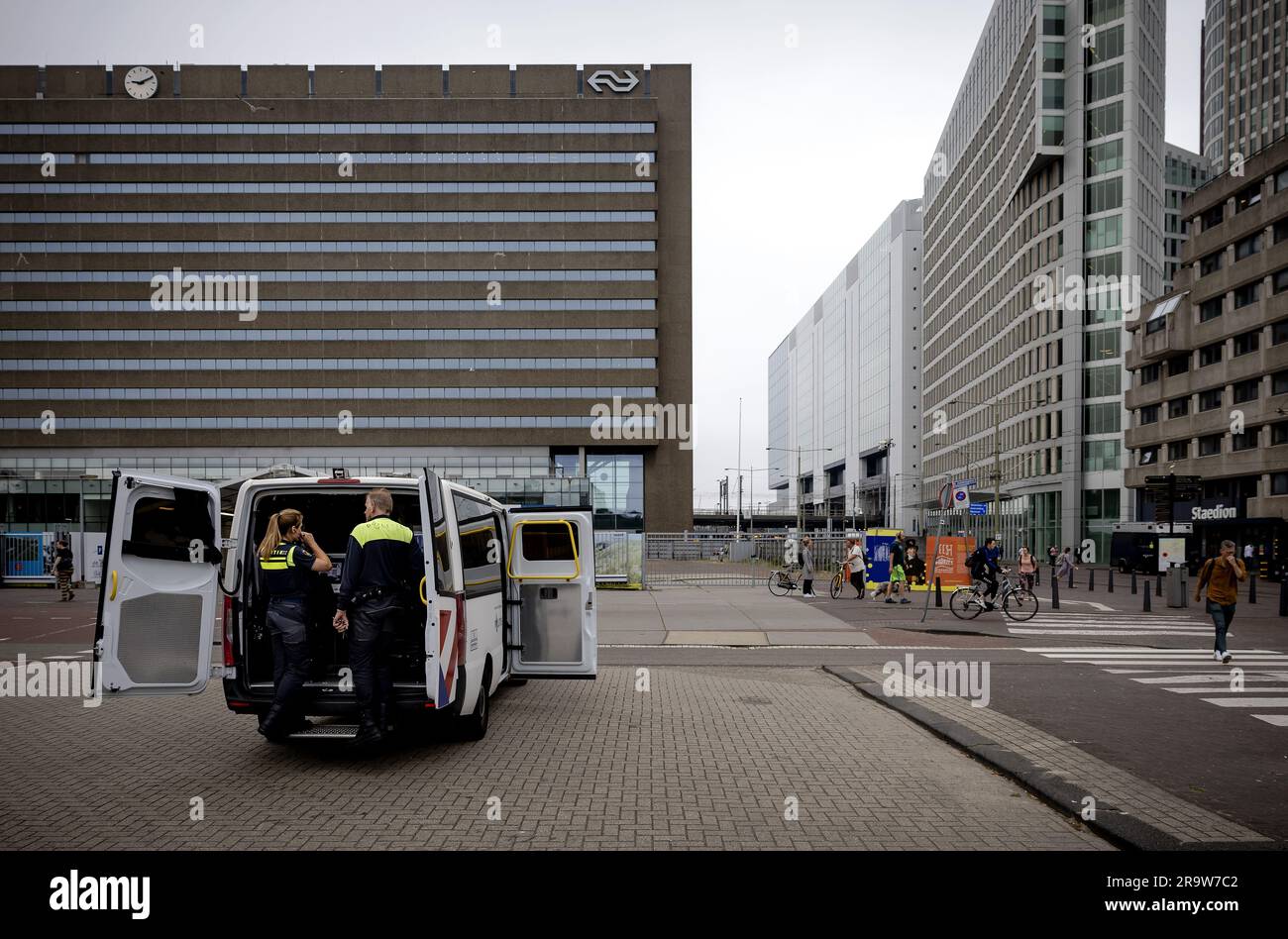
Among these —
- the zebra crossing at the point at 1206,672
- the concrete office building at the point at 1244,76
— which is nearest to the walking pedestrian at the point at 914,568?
the zebra crossing at the point at 1206,672

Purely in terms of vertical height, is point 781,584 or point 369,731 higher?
point 369,731

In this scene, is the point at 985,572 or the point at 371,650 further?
the point at 985,572

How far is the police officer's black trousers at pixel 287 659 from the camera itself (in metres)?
6.49

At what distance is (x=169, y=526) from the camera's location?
6.66 meters

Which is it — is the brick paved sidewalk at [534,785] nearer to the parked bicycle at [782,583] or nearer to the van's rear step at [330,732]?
the van's rear step at [330,732]

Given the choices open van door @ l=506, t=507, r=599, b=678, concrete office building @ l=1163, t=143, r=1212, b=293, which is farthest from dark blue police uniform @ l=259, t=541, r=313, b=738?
concrete office building @ l=1163, t=143, r=1212, b=293

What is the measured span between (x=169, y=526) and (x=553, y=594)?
3588 millimetres

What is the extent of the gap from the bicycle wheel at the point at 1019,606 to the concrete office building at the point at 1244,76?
310 feet

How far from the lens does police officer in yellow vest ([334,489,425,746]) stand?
636 cm

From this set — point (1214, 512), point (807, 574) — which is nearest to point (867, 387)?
point (1214, 512)

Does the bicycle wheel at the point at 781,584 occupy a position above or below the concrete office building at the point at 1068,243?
below

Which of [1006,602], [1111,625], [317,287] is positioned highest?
[317,287]

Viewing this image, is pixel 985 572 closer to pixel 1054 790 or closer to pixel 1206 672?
pixel 1206 672
